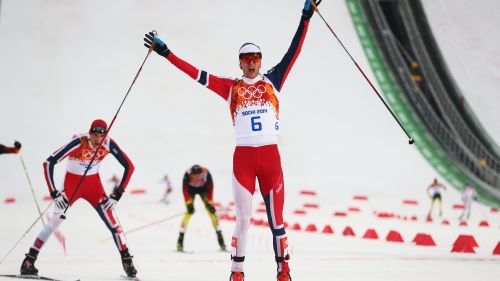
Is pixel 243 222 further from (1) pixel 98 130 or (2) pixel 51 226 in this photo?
(2) pixel 51 226

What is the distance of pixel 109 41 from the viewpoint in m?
30.0

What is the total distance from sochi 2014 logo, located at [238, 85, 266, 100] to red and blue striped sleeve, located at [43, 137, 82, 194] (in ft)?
7.58

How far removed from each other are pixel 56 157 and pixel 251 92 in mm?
2552

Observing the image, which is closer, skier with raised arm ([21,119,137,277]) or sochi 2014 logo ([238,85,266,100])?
sochi 2014 logo ([238,85,266,100])

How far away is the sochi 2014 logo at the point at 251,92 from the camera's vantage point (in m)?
5.87

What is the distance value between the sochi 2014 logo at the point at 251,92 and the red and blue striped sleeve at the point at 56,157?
2310 mm

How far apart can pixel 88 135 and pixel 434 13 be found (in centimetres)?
2204

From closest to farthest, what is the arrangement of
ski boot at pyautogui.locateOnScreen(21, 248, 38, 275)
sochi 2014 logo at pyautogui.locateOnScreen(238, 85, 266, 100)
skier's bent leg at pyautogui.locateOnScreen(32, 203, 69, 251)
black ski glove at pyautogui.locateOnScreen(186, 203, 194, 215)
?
sochi 2014 logo at pyautogui.locateOnScreen(238, 85, 266, 100), ski boot at pyautogui.locateOnScreen(21, 248, 38, 275), skier's bent leg at pyautogui.locateOnScreen(32, 203, 69, 251), black ski glove at pyautogui.locateOnScreen(186, 203, 194, 215)

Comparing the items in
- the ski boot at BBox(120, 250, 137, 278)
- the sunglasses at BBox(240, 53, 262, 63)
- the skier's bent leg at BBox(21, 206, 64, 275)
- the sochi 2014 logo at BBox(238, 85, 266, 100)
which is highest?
the sunglasses at BBox(240, 53, 262, 63)

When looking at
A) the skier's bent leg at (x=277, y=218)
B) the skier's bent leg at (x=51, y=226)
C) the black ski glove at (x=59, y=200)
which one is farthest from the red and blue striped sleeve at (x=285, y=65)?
the skier's bent leg at (x=51, y=226)

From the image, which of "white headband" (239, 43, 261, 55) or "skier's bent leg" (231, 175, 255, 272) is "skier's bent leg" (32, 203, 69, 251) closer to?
"skier's bent leg" (231, 175, 255, 272)

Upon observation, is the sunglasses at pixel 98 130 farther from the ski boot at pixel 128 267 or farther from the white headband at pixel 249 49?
the white headband at pixel 249 49

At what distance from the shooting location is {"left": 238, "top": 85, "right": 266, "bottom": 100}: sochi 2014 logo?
5871mm

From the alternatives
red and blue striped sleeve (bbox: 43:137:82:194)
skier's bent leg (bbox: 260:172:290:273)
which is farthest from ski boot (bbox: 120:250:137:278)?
skier's bent leg (bbox: 260:172:290:273)
